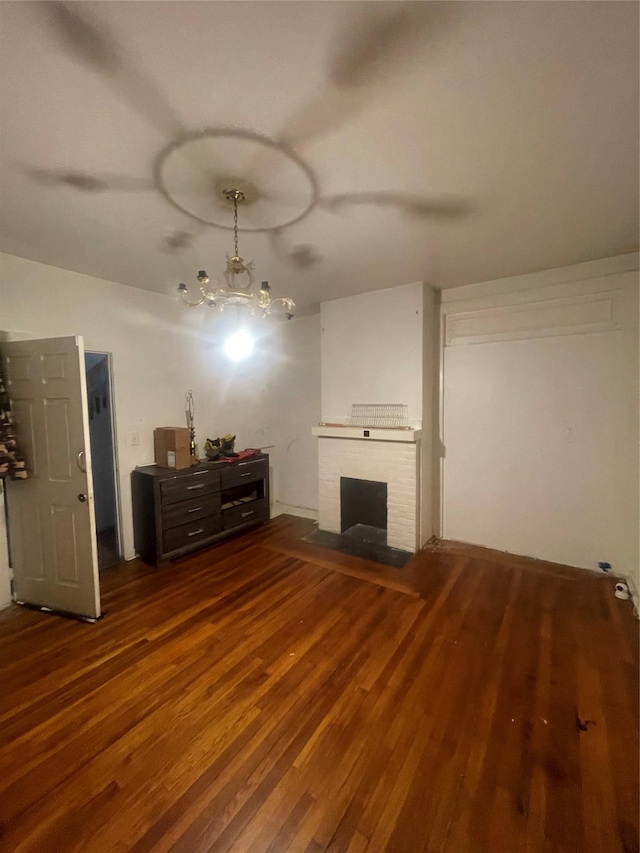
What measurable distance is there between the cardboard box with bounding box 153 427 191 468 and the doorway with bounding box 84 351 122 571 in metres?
0.41

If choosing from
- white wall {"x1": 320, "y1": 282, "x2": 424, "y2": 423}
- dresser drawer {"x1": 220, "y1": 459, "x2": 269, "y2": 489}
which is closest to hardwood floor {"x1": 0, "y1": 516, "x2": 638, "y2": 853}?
dresser drawer {"x1": 220, "y1": 459, "x2": 269, "y2": 489}

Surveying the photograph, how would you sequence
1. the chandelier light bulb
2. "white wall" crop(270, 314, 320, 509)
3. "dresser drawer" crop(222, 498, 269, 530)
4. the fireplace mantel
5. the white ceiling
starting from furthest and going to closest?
1. "white wall" crop(270, 314, 320, 509)
2. the chandelier light bulb
3. "dresser drawer" crop(222, 498, 269, 530)
4. the fireplace mantel
5. the white ceiling

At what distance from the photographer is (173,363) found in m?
3.70

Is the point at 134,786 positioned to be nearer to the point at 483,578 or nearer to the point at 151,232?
the point at 483,578

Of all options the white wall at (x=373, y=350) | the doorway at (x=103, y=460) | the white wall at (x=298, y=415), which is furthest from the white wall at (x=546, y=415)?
the doorway at (x=103, y=460)

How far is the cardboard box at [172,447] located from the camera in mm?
3338

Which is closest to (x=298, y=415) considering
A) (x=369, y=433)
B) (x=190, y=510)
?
(x=369, y=433)

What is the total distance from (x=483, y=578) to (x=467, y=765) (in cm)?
167

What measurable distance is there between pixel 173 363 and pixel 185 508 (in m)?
1.55

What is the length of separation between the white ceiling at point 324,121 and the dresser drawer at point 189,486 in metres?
2.00

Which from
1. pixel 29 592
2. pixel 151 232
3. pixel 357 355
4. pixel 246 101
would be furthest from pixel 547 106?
pixel 29 592

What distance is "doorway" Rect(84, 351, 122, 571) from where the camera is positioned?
3.39m

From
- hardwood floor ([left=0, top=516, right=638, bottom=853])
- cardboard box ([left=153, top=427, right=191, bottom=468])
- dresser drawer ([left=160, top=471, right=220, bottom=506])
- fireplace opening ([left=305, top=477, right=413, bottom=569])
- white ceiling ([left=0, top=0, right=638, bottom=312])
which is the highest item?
white ceiling ([left=0, top=0, right=638, bottom=312])

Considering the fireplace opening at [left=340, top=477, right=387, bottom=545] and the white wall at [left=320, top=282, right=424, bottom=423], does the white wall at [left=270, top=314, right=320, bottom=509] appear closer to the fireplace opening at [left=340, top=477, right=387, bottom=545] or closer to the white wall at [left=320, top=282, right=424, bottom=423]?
the white wall at [left=320, top=282, right=424, bottom=423]
